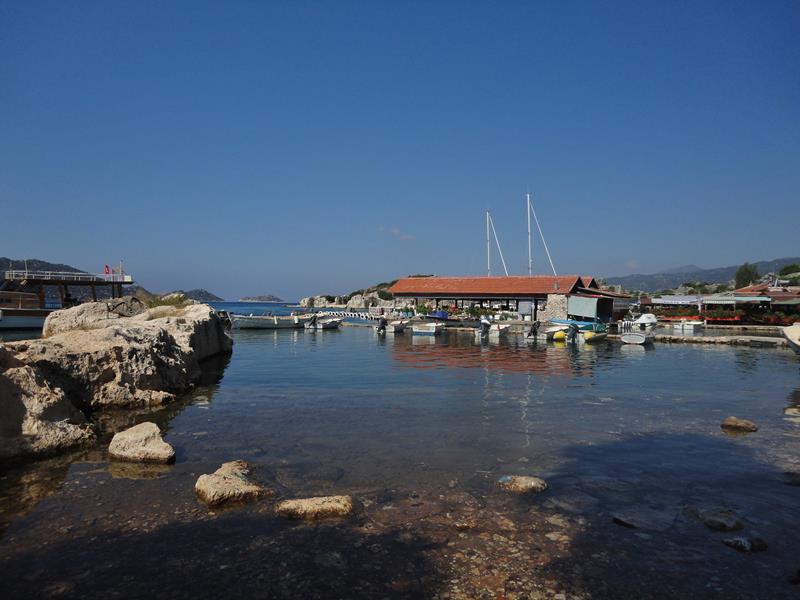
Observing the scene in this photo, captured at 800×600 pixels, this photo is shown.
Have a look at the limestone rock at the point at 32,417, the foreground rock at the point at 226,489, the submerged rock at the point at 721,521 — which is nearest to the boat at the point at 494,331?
the limestone rock at the point at 32,417

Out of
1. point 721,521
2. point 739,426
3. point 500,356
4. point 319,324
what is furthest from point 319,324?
point 721,521

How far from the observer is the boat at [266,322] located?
55219 millimetres

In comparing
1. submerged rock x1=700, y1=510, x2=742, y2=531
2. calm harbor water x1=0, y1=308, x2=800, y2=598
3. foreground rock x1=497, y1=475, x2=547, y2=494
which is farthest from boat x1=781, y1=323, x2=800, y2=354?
foreground rock x1=497, y1=475, x2=547, y2=494

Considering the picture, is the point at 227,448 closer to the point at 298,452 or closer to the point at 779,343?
the point at 298,452

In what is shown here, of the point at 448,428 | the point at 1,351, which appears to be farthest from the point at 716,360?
the point at 1,351

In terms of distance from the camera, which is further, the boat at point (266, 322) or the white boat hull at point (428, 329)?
the boat at point (266, 322)

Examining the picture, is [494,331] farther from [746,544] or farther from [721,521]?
[746,544]

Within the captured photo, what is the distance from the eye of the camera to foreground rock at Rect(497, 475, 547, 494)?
7.98 m

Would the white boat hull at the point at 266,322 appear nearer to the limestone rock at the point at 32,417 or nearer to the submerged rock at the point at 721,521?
the limestone rock at the point at 32,417

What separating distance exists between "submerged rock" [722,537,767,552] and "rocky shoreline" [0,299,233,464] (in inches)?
427

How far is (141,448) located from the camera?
368 inches

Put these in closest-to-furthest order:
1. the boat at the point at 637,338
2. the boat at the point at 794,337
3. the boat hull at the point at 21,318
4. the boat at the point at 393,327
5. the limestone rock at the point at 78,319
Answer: the limestone rock at the point at 78,319
the boat at the point at 794,337
the boat at the point at 637,338
the boat hull at the point at 21,318
the boat at the point at 393,327

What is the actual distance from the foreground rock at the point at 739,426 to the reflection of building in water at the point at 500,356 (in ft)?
33.9

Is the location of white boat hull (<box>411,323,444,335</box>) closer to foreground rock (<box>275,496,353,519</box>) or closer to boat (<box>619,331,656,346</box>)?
boat (<box>619,331,656,346</box>)
